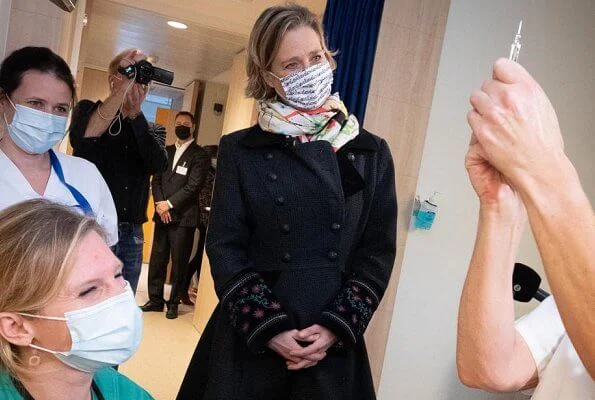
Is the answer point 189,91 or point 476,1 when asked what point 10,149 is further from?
point 189,91

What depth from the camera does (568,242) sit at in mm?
574

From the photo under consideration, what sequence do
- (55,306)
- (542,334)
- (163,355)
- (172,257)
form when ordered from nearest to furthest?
1. (542,334)
2. (55,306)
3. (163,355)
4. (172,257)

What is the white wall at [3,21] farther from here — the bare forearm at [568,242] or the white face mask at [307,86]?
the bare forearm at [568,242]

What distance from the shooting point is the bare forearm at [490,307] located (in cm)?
69

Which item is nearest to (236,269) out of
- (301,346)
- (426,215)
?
(301,346)

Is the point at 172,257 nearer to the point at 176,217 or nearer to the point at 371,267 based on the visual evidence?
the point at 176,217

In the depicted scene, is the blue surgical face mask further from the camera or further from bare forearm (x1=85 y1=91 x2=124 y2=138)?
the camera

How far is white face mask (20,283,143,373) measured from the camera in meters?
0.97

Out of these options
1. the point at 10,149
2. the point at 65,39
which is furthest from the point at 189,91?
the point at 10,149

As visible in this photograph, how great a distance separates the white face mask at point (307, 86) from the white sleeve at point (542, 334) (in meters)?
0.78

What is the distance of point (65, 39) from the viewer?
7.34 ft

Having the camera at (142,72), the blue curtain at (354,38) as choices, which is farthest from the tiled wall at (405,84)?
the camera at (142,72)

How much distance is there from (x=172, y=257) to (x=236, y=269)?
127 inches

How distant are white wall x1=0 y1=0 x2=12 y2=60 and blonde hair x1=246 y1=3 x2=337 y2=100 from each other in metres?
0.79
